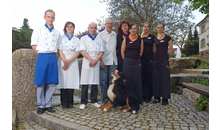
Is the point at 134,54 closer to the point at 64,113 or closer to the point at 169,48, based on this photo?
the point at 169,48

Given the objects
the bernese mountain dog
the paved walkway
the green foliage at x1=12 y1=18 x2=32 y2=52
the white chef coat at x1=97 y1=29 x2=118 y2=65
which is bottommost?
the paved walkway

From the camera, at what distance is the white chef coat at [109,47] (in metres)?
4.80

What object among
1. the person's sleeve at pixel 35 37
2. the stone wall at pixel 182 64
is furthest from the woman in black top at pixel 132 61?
the stone wall at pixel 182 64

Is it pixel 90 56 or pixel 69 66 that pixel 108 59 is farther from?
pixel 69 66

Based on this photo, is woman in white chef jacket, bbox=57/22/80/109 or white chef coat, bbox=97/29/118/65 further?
white chef coat, bbox=97/29/118/65

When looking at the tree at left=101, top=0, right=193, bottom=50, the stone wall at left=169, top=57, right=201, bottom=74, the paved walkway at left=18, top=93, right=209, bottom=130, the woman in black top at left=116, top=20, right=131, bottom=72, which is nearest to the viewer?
the paved walkway at left=18, top=93, right=209, bottom=130

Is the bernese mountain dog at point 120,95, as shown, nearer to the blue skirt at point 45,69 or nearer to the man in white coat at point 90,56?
the man in white coat at point 90,56

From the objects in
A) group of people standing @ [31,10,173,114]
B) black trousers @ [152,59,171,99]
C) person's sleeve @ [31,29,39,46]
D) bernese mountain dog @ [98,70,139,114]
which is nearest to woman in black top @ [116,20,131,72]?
group of people standing @ [31,10,173,114]

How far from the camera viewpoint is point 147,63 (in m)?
5.14

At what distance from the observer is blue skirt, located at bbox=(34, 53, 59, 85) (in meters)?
3.92

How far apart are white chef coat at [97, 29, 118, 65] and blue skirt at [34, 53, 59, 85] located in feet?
4.57

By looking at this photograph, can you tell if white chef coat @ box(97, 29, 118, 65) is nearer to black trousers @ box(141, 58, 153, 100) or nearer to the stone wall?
black trousers @ box(141, 58, 153, 100)
